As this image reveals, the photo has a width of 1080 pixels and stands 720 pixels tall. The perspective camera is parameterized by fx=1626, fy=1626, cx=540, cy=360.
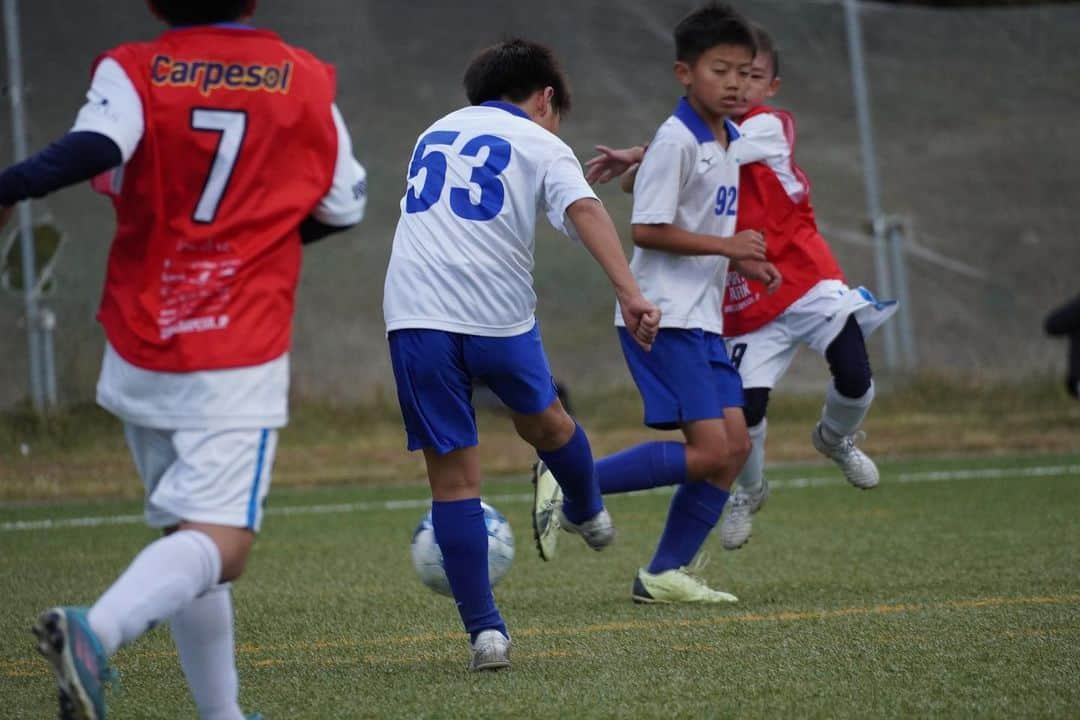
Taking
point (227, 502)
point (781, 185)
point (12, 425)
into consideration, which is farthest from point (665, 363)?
point (12, 425)

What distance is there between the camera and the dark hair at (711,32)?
16.9ft

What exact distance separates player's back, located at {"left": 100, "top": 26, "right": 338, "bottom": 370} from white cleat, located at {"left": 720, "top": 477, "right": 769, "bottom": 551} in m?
3.01

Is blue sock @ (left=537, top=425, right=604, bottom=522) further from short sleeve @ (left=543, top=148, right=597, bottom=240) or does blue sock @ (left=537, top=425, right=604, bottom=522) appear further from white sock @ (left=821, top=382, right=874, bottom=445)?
white sock @ (left=821, top=382, right=874, bottom=445)

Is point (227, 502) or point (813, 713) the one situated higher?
point (227, 502)

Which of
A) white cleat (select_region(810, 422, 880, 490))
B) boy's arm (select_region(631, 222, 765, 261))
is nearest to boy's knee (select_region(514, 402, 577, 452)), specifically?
boy's arm (select_region(631, 222, 765, 261))

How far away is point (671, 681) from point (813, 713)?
50 cm

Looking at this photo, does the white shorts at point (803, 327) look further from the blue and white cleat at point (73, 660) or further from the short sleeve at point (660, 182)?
the blue and white cleat at point (73, 660)

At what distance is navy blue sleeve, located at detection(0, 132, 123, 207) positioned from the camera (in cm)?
304

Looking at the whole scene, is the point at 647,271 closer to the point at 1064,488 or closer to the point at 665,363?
the point at 665,363

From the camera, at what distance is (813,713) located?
11.5 ft

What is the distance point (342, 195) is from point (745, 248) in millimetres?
2046

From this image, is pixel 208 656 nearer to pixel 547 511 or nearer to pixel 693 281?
pixel 547 511

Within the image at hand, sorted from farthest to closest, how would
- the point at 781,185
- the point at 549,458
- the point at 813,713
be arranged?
the point at 781,185 < the point at 549,458 < the point at 813,713

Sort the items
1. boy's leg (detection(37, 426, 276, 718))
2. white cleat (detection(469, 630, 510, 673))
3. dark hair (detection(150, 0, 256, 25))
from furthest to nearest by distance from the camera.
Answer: white cleat (detection(469, 630, 510, 673)), dark hair (detection(150, 0, 256, 25)), boy's leg (detection(37, 426, 276, 718))
